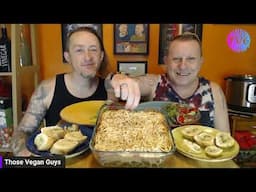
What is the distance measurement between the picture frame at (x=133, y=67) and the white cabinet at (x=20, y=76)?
0.78ft

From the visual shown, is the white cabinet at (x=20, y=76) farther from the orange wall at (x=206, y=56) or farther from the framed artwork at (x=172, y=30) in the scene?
the framed artwork at (x=172, y=30)

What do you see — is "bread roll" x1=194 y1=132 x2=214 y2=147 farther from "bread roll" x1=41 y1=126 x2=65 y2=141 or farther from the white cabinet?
the white cabinet

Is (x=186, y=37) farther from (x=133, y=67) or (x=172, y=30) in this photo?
(x=133, y=67)

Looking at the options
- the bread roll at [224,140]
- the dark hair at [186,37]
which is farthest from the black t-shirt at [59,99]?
the bread roll at [224,140]

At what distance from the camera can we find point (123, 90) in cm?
81

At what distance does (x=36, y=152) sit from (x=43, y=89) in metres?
0.18

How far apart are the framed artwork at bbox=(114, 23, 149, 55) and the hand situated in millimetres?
74

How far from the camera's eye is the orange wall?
2.56 ft

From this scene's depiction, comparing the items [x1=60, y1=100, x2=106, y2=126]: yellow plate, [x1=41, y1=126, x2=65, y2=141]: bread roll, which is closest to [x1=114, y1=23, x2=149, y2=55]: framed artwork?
[x1=60, y1=100, x2=106, y2=126]: yellow plate

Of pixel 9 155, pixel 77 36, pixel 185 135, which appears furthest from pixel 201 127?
pixel 9 155

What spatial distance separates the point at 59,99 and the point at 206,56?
0.44 metres

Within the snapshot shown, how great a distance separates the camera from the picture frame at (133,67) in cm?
81
